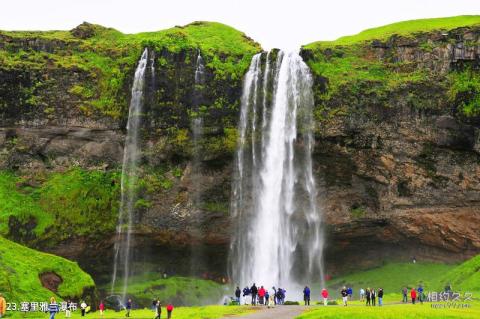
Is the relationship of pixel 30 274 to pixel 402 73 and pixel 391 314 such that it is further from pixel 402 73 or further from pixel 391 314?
pixel 402 73

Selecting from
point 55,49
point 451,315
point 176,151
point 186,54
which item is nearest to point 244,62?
point 186,54

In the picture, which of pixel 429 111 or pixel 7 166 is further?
pixel 7 166

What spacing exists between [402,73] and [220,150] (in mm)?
20403

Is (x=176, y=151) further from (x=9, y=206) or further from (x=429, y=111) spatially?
(x=429, y=111)

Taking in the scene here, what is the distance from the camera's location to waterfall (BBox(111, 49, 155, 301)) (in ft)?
207

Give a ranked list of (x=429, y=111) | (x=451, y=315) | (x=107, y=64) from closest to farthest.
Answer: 1. (x=451, y=315)
2. (x=429, y=111)
3. (x=107, y=64)

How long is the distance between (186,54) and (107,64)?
35.5ft

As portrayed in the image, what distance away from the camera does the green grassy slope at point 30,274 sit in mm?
40125

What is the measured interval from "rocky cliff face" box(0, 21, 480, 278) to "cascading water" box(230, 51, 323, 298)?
1.31m

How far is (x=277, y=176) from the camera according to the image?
205ft

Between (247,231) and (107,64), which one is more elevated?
(107,64)

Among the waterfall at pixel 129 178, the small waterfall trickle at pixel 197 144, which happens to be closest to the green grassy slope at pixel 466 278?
the small waterfall trickle at pixel 197 144

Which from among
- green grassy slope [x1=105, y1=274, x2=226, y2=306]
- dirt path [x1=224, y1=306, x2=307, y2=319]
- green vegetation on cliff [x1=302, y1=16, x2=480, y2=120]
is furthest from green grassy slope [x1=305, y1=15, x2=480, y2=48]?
dirt path [x1=224, y1=306, x2=307, y2=319]

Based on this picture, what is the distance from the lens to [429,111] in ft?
198
